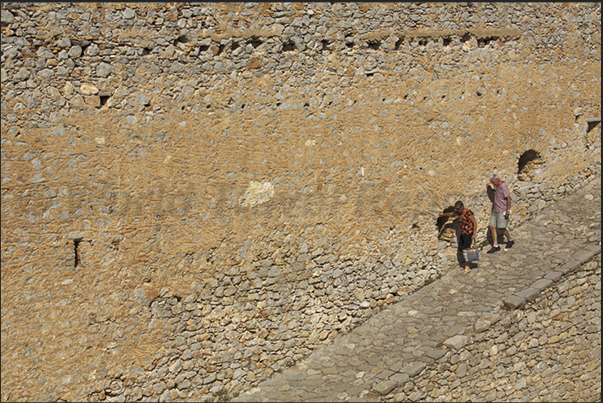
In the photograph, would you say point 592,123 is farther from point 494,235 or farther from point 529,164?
point 494,235

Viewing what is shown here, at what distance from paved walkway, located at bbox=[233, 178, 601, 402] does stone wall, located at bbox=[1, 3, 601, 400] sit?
0.24 m

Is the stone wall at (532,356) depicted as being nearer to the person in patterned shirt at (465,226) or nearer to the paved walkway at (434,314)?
the paved walkway at (434,314)

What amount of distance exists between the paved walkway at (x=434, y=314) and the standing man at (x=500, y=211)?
7.0 inches

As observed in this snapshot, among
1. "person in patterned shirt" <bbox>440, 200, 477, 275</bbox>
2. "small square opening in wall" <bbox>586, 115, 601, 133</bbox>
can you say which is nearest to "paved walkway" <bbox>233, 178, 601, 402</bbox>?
"person in patterned shirt" <bbox>440, 200, 477, 275</bbox>

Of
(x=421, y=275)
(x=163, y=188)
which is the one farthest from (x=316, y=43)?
(x=421, y=275)

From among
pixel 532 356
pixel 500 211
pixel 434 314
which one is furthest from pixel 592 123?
pixel 434 314

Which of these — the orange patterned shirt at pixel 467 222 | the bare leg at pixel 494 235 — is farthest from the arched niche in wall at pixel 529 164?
the orange patterned shirt at pixel 467 222

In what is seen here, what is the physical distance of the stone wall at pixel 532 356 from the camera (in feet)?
21.4

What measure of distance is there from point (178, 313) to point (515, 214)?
5.04 metres

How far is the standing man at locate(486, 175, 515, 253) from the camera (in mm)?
8070

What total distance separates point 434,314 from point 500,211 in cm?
190

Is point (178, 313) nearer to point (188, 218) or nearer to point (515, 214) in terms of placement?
point (188, 218)

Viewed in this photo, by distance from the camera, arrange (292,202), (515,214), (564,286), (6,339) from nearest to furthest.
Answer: (6,339)
(292,202)
(564,286)
(515,214)

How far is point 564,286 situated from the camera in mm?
7391
